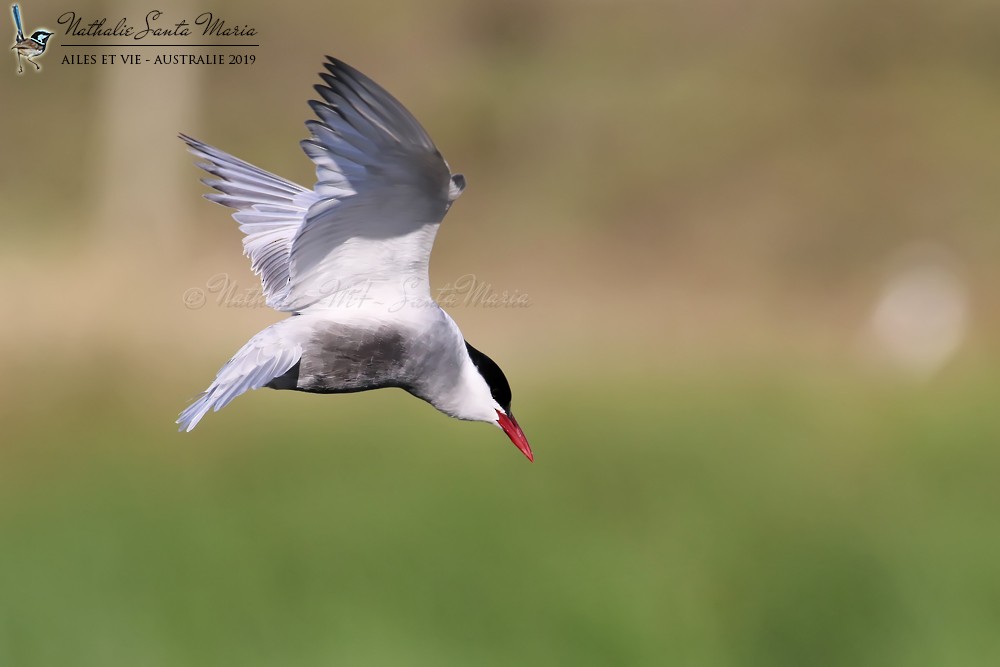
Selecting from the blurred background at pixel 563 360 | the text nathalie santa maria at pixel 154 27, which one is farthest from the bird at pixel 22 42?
the blurred background at pixel 563 360

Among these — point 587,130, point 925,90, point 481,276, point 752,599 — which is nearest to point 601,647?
point 752,599

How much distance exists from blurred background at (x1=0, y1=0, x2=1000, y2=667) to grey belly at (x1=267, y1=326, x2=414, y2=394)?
5840 mm

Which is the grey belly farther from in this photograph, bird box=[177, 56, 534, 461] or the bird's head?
the bird's head

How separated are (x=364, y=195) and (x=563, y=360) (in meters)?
7.67

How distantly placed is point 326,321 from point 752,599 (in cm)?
737

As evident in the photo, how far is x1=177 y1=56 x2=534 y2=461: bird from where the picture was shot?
2.95 meters

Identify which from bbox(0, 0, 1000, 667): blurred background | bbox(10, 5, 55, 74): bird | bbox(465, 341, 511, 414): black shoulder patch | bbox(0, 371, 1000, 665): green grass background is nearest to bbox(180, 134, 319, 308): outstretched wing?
bbox(465, 341, 511, 414): black shoulder patch

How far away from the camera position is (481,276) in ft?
33.3

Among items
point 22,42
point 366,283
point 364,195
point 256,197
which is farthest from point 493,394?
point 22,42

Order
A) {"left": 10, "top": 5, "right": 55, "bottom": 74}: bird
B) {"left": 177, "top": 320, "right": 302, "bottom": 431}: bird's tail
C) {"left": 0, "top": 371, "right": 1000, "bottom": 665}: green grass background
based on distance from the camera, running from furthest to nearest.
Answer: {"left": 0, "top": 371, "right": 1000, "bottom": 665}: green grass background → {"left": 10, "top": 5, "right": 55, "bottom": 74}: bird → {"left": 177, "top": 320, "right": 302, "bottom": 431}: bird's tail

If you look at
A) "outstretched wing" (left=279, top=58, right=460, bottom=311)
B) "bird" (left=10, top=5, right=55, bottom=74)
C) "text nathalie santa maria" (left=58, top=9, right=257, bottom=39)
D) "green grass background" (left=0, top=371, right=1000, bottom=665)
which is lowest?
"green grass background" (left=0, top=371, right=1000, bottom=665)

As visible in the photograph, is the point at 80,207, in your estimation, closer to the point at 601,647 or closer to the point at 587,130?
the point at 587,130

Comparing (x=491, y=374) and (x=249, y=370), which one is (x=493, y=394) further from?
(x=249, y=370)

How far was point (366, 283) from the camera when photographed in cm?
335
